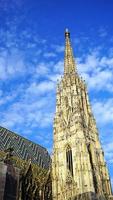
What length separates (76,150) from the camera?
32406mm

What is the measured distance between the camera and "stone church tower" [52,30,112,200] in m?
30.0

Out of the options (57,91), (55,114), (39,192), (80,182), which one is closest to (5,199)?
(39,192)

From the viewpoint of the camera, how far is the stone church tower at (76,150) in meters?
30.0

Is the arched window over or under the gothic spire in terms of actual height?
under

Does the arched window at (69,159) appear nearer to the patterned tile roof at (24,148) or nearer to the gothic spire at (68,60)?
the patterned tile roof at (24,148)

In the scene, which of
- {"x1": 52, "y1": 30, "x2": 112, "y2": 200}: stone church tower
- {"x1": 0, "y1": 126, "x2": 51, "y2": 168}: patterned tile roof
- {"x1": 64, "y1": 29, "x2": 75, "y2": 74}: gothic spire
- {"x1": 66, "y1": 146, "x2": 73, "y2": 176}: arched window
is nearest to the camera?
{"x1": 52, "y1": 30, "x2": 112, "y2": 200}: stone church tower

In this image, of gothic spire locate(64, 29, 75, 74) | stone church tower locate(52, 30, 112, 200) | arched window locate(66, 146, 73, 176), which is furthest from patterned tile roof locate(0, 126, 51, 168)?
gothic spire locate(64, 29, 75, 74)

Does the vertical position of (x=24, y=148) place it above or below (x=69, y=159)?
above

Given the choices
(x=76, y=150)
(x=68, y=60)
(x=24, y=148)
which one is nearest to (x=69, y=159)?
(x=76, y=150)

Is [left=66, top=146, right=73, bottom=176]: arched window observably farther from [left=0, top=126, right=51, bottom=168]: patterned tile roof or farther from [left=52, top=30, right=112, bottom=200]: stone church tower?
[left=0, top=126, right=51, bottom=168]: patterned tile roof

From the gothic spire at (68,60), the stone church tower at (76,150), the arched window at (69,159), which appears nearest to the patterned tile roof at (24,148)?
the stone church tower at (76,150)

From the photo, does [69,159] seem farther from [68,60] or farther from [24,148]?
[68,60]

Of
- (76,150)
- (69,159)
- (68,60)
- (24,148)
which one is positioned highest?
(68,60)

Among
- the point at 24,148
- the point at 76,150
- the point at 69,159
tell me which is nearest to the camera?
the point at 76,150
